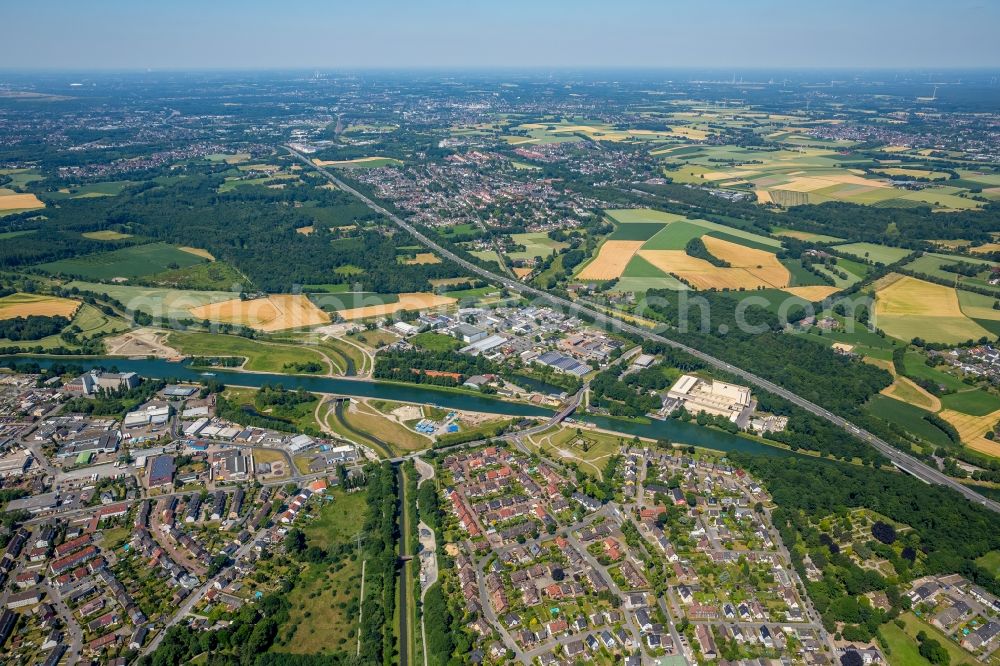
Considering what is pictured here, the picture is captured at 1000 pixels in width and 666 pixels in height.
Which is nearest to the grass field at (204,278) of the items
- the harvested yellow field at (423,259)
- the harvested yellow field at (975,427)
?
the harvested yellow field at (423,259)

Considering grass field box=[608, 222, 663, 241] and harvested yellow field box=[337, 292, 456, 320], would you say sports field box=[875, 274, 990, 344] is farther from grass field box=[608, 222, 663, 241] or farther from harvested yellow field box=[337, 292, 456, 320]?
harvested yellow field box=[337, 292, 456, 320]

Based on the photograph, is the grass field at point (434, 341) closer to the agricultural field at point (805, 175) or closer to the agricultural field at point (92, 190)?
the agricultural field at point (805, 175)

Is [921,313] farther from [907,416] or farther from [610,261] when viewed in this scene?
[610,261]

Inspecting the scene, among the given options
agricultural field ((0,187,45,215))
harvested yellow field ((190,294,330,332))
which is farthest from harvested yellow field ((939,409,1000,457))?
agricultural field ((0,187,45,215))

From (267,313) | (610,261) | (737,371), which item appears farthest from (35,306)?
(737,371)

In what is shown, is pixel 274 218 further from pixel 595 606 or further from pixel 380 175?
pixel 595 606

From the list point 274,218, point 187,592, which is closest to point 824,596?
point 187,592
